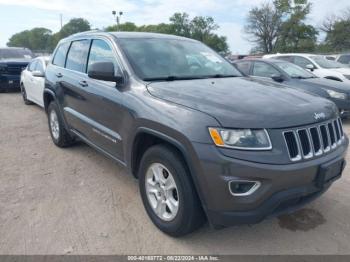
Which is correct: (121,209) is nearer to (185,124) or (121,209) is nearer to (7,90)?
(185,124)

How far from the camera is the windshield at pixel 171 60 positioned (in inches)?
140

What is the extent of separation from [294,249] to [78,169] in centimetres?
305

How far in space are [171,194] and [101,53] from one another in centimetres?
201

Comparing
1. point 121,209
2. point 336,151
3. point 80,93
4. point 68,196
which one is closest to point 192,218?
point 121,209

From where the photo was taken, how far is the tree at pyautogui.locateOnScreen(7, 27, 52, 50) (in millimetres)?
88938

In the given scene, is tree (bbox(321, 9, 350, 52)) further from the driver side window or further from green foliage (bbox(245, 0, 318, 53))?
the driver side window

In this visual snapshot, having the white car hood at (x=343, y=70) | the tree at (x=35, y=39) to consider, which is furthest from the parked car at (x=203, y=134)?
the tree at (x=35, y=39)

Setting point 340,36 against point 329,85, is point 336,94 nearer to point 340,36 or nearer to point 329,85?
point 329,85

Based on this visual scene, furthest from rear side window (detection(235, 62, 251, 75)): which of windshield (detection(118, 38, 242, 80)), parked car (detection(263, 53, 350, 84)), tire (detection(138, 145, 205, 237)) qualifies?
tire (detection(138, 145, 205, 237))

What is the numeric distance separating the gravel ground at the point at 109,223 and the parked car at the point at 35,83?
4019 mm

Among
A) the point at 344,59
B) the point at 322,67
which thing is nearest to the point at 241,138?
the point at 322,67

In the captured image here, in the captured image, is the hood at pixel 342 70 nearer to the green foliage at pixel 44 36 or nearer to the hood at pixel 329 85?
the hood at pixel 329 85

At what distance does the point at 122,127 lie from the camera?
11.3 feet

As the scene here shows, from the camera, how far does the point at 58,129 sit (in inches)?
218
